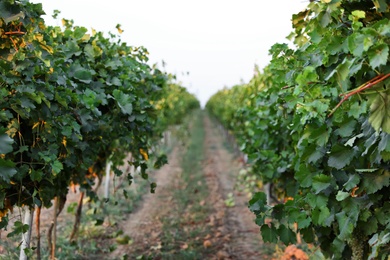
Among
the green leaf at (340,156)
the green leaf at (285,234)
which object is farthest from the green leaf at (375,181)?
the green leaf at (285,234)

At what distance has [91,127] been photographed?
144 inches

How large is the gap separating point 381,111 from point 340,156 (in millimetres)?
640

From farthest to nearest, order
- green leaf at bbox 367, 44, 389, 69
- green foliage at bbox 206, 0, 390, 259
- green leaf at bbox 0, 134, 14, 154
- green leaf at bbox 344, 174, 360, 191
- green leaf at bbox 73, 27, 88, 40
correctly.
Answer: green leaf at bbox 73, 27, 88, 40 < green leaf at bbox 344, 174, 360, 191 < green leaf at bbox 0, 134, 14, 154 < green foliage at bbox 206, 0, 390, 259 < green leaf at bbox 367, 44, 389, 69

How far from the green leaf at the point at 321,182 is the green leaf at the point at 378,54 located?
1030 mm

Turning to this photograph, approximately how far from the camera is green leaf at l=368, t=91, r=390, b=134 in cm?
201

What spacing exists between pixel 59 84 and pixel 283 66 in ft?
5.43

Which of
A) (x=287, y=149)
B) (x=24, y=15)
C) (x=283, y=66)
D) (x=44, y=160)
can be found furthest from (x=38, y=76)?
(x=287, y=149)

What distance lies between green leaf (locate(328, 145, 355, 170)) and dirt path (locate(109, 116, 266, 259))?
12.3 feet

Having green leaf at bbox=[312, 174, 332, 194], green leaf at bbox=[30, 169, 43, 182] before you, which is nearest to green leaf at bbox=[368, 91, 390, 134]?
green leaf at bbox=[312, 174, 332, 194]

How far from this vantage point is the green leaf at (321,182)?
2.76m

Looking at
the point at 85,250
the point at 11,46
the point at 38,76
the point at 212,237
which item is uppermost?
the point at 11,46

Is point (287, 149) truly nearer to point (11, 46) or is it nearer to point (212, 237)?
point (212, 237)

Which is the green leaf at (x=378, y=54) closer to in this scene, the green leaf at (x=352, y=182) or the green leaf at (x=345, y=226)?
the green leaf at (x=352, y=182)

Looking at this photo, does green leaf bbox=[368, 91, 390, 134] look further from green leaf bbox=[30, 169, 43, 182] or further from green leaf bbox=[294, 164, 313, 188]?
green leaf bbox=[30, 169, 43, 182]
